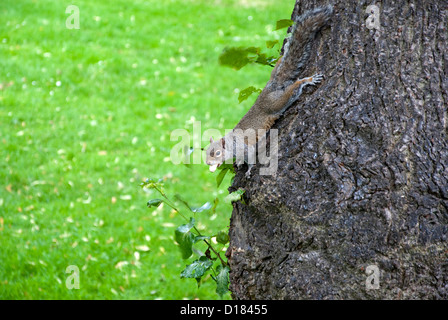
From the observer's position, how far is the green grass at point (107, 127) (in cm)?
333

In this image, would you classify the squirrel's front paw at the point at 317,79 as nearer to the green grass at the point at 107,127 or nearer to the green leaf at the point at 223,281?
the green leaf at the point at 223,281

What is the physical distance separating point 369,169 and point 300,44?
20.4 inches

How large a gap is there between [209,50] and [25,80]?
2390mm

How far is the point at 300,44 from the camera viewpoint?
5.58 ft

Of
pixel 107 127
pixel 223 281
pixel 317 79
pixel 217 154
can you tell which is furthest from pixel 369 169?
pixel 107 127

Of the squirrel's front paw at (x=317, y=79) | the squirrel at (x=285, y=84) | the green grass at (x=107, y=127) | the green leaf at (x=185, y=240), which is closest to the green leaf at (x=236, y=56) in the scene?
the squirrel at (x=285, y=84)

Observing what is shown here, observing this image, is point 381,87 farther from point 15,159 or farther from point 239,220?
point 15,159

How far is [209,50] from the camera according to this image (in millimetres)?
6660

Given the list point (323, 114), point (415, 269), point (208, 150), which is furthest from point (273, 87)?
point (415, 269)

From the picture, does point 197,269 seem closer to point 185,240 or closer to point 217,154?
point 185,240

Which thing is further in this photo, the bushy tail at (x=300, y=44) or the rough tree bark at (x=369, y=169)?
the bushy tail at (x=300, y=44)

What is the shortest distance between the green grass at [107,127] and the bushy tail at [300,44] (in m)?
1.80

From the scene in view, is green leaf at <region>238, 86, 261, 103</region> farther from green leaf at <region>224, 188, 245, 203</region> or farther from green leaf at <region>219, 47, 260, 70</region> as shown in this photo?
green leaf at <region>224, 188, 245, 203</region>

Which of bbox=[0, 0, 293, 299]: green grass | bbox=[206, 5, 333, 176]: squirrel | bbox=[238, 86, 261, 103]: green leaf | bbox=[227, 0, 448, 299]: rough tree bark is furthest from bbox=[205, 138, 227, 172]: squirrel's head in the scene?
bbox=[0, 0, 293, 299]: green grass
